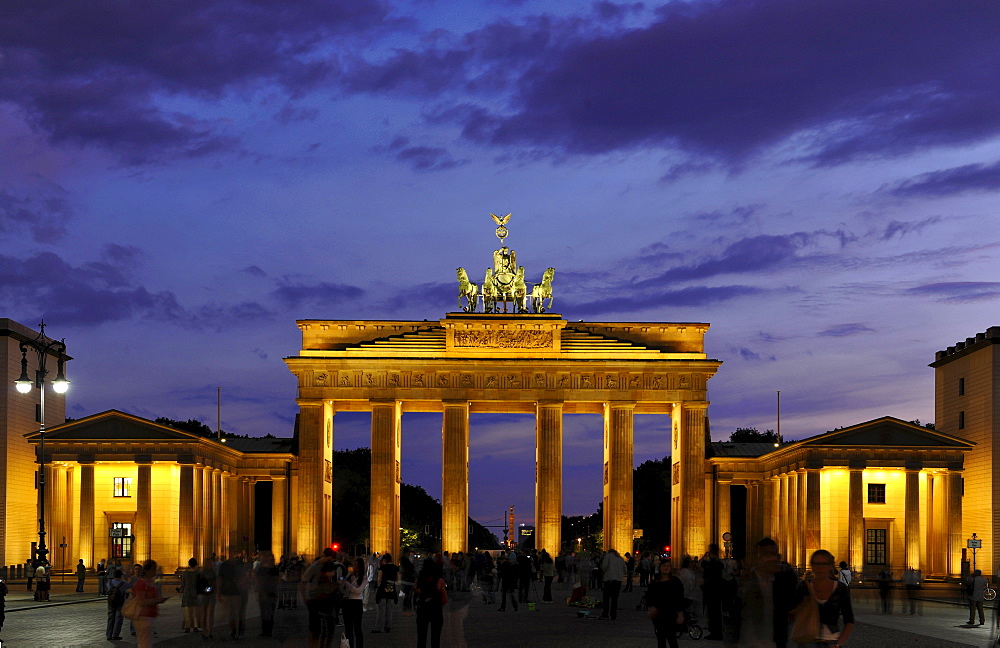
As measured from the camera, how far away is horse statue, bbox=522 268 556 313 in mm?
93188

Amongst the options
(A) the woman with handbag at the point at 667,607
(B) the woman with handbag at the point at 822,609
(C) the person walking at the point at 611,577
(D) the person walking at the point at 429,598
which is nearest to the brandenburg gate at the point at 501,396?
(C) the person walking at the point at 611,577

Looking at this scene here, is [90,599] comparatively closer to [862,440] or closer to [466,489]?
[466,489]

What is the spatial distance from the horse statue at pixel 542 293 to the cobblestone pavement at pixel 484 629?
1694 inches

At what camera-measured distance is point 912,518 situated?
80.7 meters

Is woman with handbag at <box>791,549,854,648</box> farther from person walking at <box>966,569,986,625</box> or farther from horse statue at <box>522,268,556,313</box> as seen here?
horse statue at <box>522,268,556,313</box>

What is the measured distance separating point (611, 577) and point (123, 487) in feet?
171

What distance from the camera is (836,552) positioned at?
275 ft

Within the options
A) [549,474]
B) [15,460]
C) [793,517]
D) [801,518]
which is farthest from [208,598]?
[793,517]

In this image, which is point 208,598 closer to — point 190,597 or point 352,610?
point 190,597

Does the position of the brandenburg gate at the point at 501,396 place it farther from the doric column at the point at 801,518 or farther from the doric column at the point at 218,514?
the doric column at the point at 801,518

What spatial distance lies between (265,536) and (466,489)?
3366 cm

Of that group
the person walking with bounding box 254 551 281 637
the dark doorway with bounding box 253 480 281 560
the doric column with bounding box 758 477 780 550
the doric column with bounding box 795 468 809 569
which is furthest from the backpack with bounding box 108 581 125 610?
the dark doorway with bounding box 253 480 281 560

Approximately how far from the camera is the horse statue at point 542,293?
93.2m

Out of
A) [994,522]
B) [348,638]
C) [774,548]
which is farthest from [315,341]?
[774,548]
